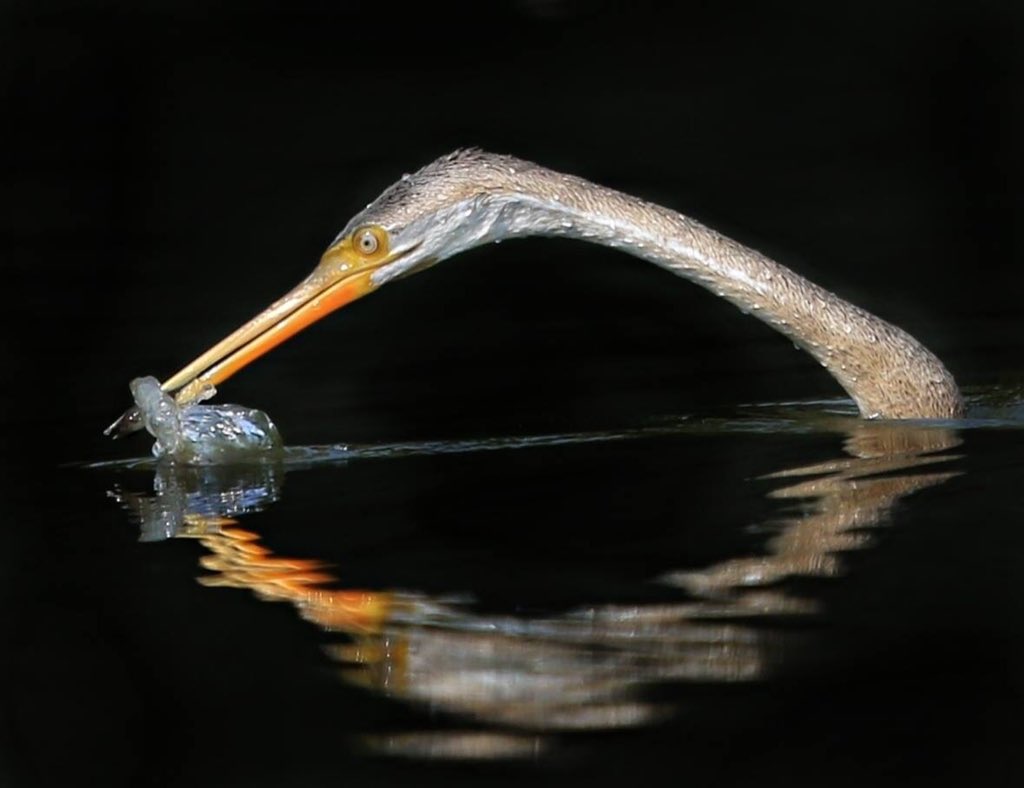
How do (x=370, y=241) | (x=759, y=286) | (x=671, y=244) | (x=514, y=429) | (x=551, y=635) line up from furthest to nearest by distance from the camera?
(x=514, y=429) → (x=759, y=286) → (x=671, y=244) → (x=370, y=241) → (x=551, y=635)

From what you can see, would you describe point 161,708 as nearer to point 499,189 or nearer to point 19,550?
point 19,550

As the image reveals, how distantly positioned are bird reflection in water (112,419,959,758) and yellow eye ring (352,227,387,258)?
3.96 ft

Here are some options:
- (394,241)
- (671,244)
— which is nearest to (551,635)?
Answer: (394,241)

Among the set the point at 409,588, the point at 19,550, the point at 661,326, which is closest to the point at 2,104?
the point at 661,326

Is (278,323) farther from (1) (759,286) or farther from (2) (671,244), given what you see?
(1) (759,286)

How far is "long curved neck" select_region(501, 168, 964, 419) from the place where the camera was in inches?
317

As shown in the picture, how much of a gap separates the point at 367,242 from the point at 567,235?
28.6 inches

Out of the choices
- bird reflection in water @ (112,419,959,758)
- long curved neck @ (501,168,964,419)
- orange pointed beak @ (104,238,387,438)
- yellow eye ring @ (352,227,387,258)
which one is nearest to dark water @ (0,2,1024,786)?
Answer: bird reflection in water @ (112,419,959,758)

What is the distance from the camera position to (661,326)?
10.8 m

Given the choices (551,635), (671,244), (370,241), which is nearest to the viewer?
(551,635)

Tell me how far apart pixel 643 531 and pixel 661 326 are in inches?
165

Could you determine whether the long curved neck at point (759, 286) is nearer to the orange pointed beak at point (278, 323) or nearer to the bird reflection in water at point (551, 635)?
the orange pointed beak at point (278, 323)

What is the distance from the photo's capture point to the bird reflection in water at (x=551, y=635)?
17.2 ft

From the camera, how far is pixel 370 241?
7.87 meters
